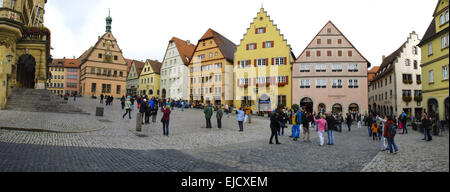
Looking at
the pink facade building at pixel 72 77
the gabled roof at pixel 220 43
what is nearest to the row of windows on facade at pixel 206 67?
the gabled roof at pixel 220 43

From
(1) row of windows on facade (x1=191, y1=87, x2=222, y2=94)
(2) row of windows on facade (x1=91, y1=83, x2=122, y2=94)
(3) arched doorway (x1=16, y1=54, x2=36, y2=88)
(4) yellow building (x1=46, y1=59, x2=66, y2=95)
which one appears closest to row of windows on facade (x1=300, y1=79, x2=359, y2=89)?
(1) row of windows on facade (x1=191, y1=87, x2=222, y2=94)

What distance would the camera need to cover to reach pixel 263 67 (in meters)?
43.3

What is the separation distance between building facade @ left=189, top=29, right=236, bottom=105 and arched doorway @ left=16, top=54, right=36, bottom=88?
84.2 ft

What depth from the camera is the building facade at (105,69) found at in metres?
59.4

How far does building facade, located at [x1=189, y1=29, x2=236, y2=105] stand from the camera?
48906 mm

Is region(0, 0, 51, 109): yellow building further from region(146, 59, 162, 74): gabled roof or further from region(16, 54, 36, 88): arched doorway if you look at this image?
region(146, 59, 162, 74): gabled roof

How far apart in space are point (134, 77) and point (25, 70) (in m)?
45.1

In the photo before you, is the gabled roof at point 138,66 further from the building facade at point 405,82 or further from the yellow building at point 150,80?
the building facade at point 405,82

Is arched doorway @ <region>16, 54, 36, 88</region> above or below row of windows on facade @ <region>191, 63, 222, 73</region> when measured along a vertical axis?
below

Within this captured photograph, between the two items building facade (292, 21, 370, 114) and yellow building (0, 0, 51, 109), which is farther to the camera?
building facade (292, 21, 370, 114)
